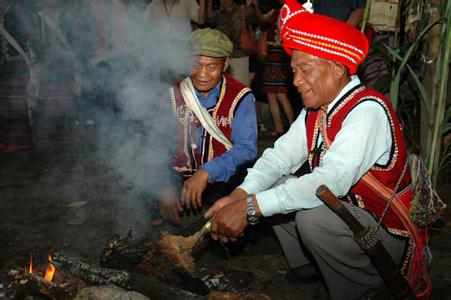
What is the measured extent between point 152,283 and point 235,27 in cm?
566

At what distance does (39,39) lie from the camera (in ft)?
24.7

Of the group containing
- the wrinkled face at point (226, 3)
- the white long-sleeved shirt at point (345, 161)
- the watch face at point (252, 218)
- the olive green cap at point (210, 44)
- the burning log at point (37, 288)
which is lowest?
the burning log at point (37, 288)

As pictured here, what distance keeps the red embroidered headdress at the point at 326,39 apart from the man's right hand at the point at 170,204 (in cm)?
166

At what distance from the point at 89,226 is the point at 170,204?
1.16m

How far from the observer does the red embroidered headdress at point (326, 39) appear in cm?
290

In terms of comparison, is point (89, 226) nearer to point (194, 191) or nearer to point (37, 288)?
point (194, 191)

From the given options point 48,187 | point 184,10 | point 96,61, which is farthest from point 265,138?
point 48,187

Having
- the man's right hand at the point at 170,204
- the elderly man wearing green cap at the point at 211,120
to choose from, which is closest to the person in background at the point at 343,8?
the elderly man wearing green cap at the point at 211,120

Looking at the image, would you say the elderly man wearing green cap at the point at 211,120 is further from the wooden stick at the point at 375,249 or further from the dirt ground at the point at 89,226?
the wooden stick at the point at 375,249

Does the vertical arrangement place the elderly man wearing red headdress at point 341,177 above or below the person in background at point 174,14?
below

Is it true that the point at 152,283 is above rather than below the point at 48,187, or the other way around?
above

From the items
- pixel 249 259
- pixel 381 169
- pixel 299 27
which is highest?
A: pixel 299 27

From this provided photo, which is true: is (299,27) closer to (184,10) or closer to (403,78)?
(403,78)

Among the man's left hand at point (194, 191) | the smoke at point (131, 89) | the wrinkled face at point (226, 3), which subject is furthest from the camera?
the wrinkled face at point (226, 3)
